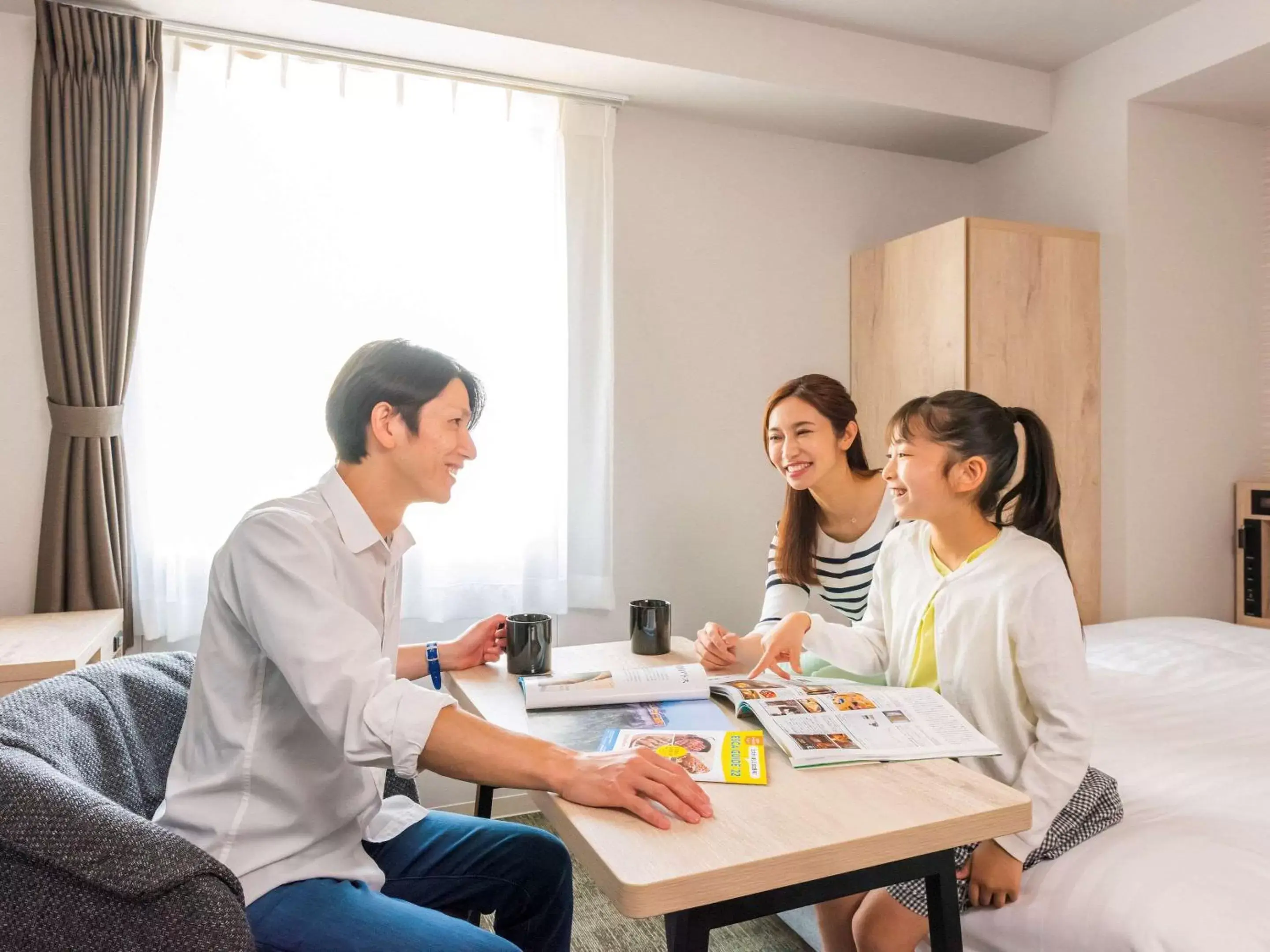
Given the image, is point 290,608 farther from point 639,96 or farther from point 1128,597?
point 1128,597

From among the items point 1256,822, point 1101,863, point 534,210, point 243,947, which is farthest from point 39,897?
point 534,210

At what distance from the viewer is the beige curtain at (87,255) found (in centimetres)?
232

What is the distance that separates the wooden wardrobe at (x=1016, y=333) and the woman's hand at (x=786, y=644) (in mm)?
1689

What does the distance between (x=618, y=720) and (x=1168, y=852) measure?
2.63 ft

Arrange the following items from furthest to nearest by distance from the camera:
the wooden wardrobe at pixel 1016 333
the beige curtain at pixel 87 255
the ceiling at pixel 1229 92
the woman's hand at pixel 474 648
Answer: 1. the wooden wardrobe at pixel 1016 333
2. the ceiling at pixel 1229 92
3. the beige curtain at pixel 87 255
4. the woman's hand at pixel 474 648

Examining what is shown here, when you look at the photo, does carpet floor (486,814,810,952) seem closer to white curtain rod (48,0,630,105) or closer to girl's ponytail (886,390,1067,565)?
girl's ponytail (886,390,1067,565)

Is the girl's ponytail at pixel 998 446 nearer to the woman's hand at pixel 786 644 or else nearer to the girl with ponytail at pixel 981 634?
the girl with ponytail at pixel 981 634

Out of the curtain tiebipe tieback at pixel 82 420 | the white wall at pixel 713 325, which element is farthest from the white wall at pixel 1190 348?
the curtain tiebipe tieback at pixel 82 420

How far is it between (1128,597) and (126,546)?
3.23 metres

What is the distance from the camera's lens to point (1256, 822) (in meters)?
1.34

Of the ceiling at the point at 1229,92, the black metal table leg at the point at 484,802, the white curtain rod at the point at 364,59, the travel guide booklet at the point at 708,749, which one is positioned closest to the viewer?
the travel guide booklet at the point at 708,749

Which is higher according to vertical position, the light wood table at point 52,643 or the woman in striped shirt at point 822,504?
the woman in striped shirt at point 822,504

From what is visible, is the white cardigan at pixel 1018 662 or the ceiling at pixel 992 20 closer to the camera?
the white cardigan at pixel 1018 662

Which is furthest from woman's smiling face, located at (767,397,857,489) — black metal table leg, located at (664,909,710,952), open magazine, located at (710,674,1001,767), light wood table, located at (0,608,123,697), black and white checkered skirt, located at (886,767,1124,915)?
light wood table, located at (0,608,123,697)
